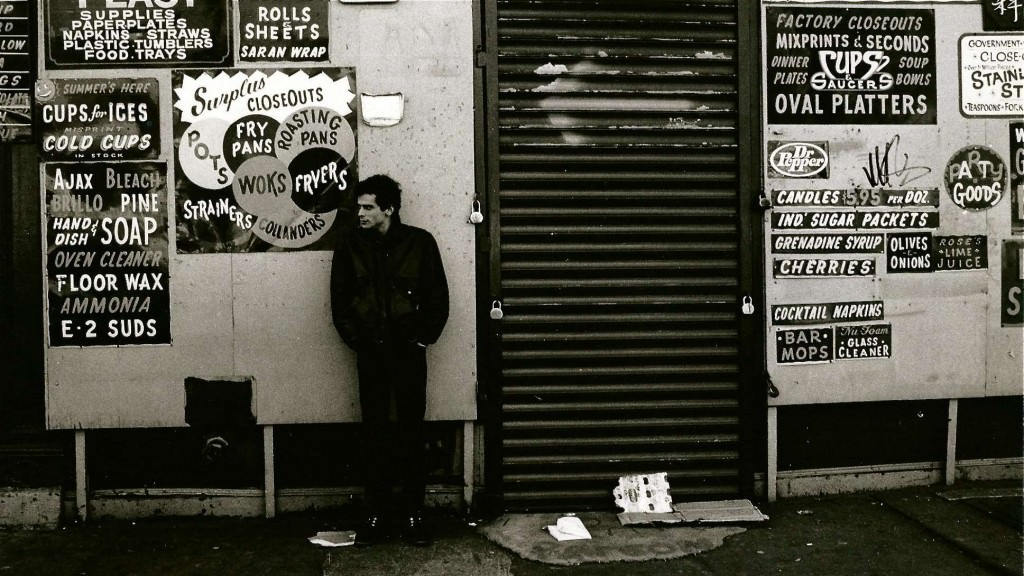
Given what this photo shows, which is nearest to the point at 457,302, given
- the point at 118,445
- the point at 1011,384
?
the point at 118,445

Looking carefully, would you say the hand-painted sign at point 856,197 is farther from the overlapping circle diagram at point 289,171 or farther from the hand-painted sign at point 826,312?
the overlapping circle diagram at point 289,171

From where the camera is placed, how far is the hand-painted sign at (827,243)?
5.37 m

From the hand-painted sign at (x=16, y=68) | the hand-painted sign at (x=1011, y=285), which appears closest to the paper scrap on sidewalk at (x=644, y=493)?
the hand-painted sign at (x=1011, y=285)

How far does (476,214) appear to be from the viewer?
5.09 metres

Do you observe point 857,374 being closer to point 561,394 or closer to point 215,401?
point 561,394

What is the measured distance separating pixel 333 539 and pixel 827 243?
12.2 ft

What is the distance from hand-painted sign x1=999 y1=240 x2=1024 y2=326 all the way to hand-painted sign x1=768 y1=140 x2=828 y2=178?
1.45 meters

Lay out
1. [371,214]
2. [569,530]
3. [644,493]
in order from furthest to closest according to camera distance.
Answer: [644,493], [569,530], [371,214]

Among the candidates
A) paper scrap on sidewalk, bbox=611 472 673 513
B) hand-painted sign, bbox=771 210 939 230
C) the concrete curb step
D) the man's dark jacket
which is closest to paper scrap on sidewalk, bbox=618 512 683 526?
paper scrap on sidewalk, bbox=611 472 673 513

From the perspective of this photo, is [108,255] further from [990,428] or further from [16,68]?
[990,428]

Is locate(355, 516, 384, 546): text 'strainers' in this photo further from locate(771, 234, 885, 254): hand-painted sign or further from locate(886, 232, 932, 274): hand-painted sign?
locate(886, 232, 932, 274): hand-painted sign

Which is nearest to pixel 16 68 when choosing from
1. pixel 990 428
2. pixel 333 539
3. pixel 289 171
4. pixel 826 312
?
pixel 289 171

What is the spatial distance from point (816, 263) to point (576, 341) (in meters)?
1.72

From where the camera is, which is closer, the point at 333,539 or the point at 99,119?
the point at 333,539
